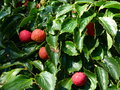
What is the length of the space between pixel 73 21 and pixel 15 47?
1.39ft

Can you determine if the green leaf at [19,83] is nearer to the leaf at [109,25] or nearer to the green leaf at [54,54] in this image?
the green leaf at [54,54]

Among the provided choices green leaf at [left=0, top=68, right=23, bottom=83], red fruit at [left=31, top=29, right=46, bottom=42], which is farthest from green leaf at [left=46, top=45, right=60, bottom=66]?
green leaf at [left=0, top=68, right=23, bottom=83]

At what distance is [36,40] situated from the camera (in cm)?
203

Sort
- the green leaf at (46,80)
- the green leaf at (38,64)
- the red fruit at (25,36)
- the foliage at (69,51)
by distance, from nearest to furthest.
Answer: the green leaf at (46,80), the foliage at (69,51), the green leaf at (38,64), the red fruit at (25,36)

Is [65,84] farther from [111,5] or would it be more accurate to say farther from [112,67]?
[111,5]

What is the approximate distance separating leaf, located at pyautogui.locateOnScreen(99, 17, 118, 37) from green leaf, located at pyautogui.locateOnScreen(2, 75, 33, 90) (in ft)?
1.74

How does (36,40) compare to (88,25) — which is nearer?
(88,25)

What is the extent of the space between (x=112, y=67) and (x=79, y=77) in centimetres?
22

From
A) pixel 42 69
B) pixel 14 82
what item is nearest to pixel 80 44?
pixel 42 69

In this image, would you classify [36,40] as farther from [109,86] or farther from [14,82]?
[109,86]

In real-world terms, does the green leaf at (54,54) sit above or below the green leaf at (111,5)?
below

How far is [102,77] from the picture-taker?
73.0 inches

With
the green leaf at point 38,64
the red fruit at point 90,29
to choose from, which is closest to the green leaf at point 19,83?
the green leaf at point 38,64

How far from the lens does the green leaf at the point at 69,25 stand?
1887 millimetres
